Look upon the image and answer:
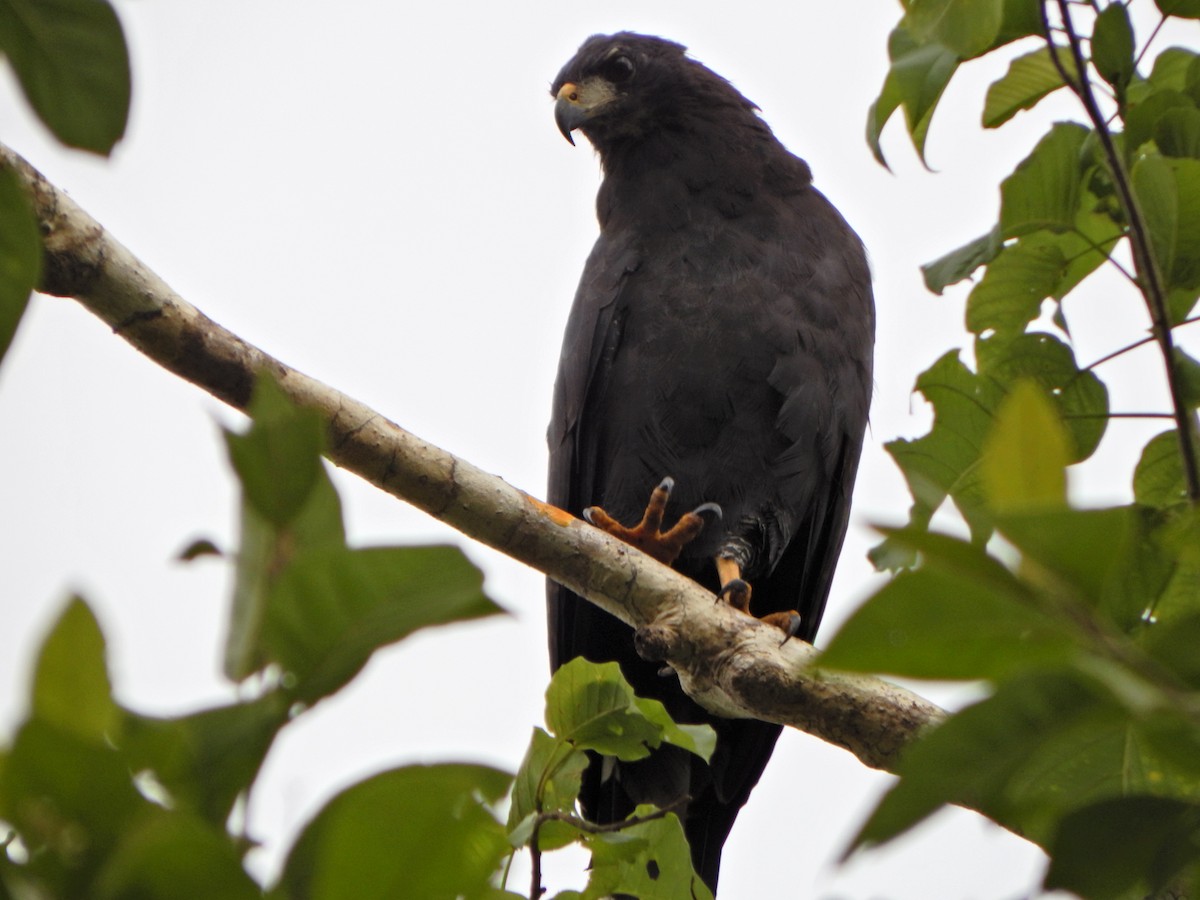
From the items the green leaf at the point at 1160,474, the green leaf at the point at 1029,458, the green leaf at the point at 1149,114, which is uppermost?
the green leaf at the point at 1149,114

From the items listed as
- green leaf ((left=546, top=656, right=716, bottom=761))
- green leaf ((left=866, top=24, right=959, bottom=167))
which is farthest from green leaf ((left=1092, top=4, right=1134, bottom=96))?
Result: green leaf ((left=546, top=656, right=716, bottom=761))

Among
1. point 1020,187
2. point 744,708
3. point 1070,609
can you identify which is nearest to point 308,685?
point 1070,609

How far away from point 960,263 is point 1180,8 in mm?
653

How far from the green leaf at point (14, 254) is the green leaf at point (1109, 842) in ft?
2.52

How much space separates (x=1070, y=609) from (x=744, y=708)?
213 centimetres

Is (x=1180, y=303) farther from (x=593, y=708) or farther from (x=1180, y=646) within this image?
(x=1180, y=646)

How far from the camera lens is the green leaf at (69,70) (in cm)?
106

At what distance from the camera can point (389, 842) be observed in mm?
718

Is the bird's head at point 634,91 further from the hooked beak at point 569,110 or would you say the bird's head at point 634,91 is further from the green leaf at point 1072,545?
the green leaf at point 1072,545


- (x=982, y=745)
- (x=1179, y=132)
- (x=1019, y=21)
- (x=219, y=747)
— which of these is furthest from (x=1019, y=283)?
(x=219, y=747)

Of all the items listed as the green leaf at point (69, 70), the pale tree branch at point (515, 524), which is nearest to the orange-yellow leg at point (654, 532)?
the pale tree branch at point (515, 524)

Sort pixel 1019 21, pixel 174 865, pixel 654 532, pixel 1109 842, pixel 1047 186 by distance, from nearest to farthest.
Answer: pixel 174 865, pixel 1109 842, pixel 1019 21, pixel 1047 186, pixel 654 532

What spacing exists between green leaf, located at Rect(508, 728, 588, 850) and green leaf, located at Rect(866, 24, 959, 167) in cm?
134

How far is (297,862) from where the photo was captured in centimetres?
74
